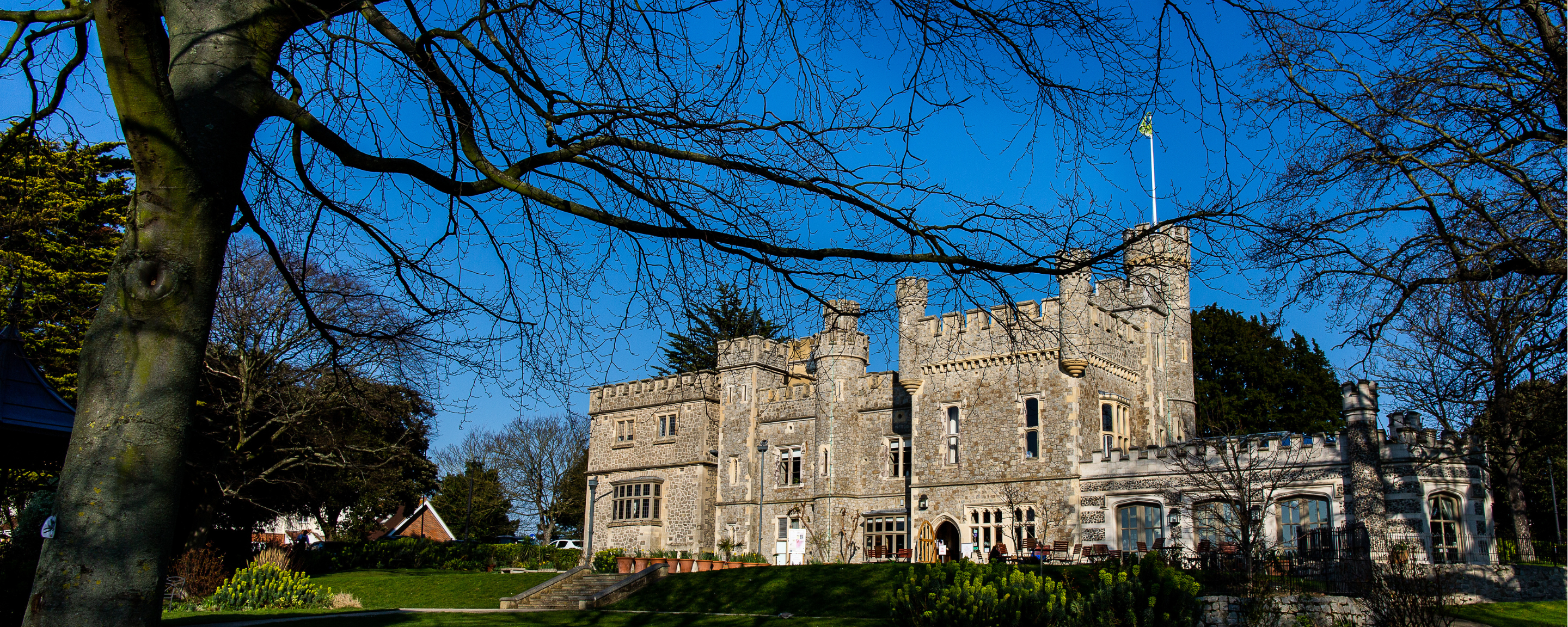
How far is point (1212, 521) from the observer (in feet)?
73.5

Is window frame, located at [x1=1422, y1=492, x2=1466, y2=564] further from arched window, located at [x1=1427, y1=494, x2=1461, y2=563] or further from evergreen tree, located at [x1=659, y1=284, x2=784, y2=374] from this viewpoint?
evergreen tree, located at [x1=659, y1=284, x2=784, y2=374]

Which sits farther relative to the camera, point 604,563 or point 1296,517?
point 604,563

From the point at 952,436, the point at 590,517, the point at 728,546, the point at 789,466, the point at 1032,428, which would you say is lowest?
the point at 728,546

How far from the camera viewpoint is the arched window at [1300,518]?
21.4m

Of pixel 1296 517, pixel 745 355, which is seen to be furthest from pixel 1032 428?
pixel 745 355

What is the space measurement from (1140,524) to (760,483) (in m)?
11.9

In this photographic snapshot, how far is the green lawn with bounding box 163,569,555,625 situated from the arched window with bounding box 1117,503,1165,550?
14.0m

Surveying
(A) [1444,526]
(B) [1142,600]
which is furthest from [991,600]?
(A) [1444,526]

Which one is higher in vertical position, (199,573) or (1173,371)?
(1173,371)

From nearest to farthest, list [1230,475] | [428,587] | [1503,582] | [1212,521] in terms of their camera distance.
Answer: [1503,582] → [1230,475] → [1212,521] → [428,587]

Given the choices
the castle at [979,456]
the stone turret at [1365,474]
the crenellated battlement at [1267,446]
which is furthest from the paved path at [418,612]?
the crenellated battlement at [1267,446]

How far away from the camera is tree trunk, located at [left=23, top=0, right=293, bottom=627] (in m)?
3.27

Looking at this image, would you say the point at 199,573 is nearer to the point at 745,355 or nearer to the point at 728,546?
the point at 728,546

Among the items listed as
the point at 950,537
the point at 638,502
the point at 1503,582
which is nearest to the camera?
the point at 1503,582
